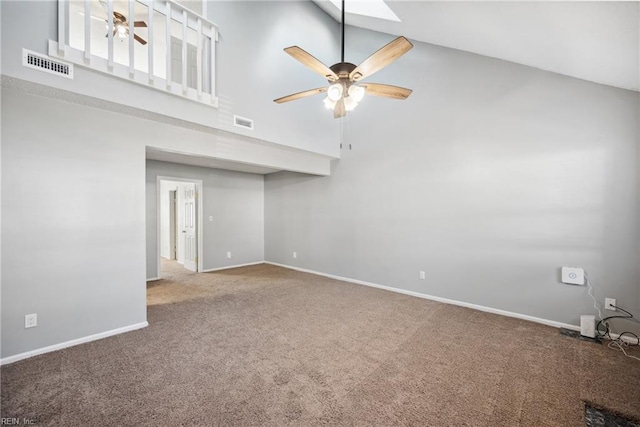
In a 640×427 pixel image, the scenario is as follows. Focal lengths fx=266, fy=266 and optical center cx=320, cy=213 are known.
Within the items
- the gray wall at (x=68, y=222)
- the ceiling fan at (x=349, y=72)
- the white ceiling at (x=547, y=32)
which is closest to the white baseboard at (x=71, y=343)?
the gray wall at (x=68, y=222)

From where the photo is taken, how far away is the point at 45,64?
7.29 ft

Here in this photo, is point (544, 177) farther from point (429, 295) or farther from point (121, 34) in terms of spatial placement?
point (121, 34)

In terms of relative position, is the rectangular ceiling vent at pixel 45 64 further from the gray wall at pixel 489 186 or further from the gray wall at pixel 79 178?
the gray wall at pixel 489 186

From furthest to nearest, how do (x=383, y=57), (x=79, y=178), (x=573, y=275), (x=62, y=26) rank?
(x=573, y=275) → (x=79, y=178) → (x=62, y=26) → (x=383, y=57)

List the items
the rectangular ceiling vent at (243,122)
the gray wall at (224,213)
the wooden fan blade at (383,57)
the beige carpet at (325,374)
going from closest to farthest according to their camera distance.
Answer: the beige carpet at (325,374) → the wooden fan blade at (383,57) → the rectangular ceiling vent at (243,122) → the gray wall at (224,213)

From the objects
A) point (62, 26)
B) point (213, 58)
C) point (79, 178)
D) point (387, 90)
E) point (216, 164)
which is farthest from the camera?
point (216, 164)

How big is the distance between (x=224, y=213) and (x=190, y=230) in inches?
34.8

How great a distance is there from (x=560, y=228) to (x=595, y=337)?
119cm

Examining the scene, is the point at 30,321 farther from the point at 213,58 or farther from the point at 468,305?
the point at 468,305

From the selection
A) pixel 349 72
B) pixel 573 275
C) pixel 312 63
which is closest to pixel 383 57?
pixel 349 72

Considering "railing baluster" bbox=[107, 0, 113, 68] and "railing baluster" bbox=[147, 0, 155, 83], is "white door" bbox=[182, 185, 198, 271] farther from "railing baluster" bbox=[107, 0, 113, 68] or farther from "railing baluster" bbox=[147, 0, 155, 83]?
"railing baluster" bbox=[107, 0, 113, 68]

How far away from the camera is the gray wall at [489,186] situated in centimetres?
287

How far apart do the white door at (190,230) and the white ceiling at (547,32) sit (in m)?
5.32

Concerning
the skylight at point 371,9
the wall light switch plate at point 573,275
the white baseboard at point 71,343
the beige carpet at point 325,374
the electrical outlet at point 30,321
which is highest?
the skylight at point 371,9
